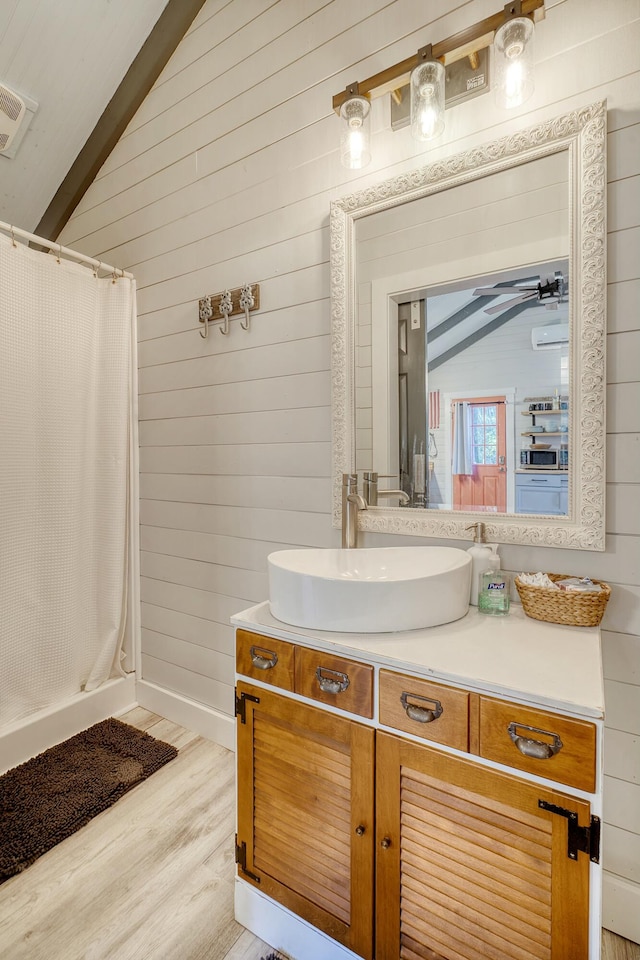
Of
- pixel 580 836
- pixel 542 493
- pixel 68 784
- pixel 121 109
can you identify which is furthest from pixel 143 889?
pixel 121 109

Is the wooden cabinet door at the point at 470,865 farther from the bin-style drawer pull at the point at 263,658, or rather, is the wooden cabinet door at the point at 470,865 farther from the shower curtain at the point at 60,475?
the shower curtain at the point at 60,475

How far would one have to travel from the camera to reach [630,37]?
1.13 metres

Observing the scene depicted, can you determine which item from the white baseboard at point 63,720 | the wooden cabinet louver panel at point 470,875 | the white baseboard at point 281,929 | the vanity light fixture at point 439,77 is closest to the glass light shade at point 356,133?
the vanity light fixture at point 439,77

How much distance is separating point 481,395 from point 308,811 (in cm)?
114

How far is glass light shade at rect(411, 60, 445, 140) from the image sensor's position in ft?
4.19

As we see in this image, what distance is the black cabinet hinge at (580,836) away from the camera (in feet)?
2.56

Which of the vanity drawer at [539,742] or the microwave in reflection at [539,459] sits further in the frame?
the microwave in reflection at [539,459]

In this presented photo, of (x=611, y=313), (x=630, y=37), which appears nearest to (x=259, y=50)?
(x=630, y=37)

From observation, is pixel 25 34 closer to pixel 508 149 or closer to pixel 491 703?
pixel 508 149

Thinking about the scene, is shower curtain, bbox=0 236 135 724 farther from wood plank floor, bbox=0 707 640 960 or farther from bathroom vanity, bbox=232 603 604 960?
bathroom vanity, bbox=232 603 604 960

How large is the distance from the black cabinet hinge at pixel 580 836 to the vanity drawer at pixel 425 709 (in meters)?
0.18

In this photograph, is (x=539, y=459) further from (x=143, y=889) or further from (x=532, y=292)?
(x=143, y=889)

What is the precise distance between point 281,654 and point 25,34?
8.17 ft

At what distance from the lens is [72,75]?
6.66ft
